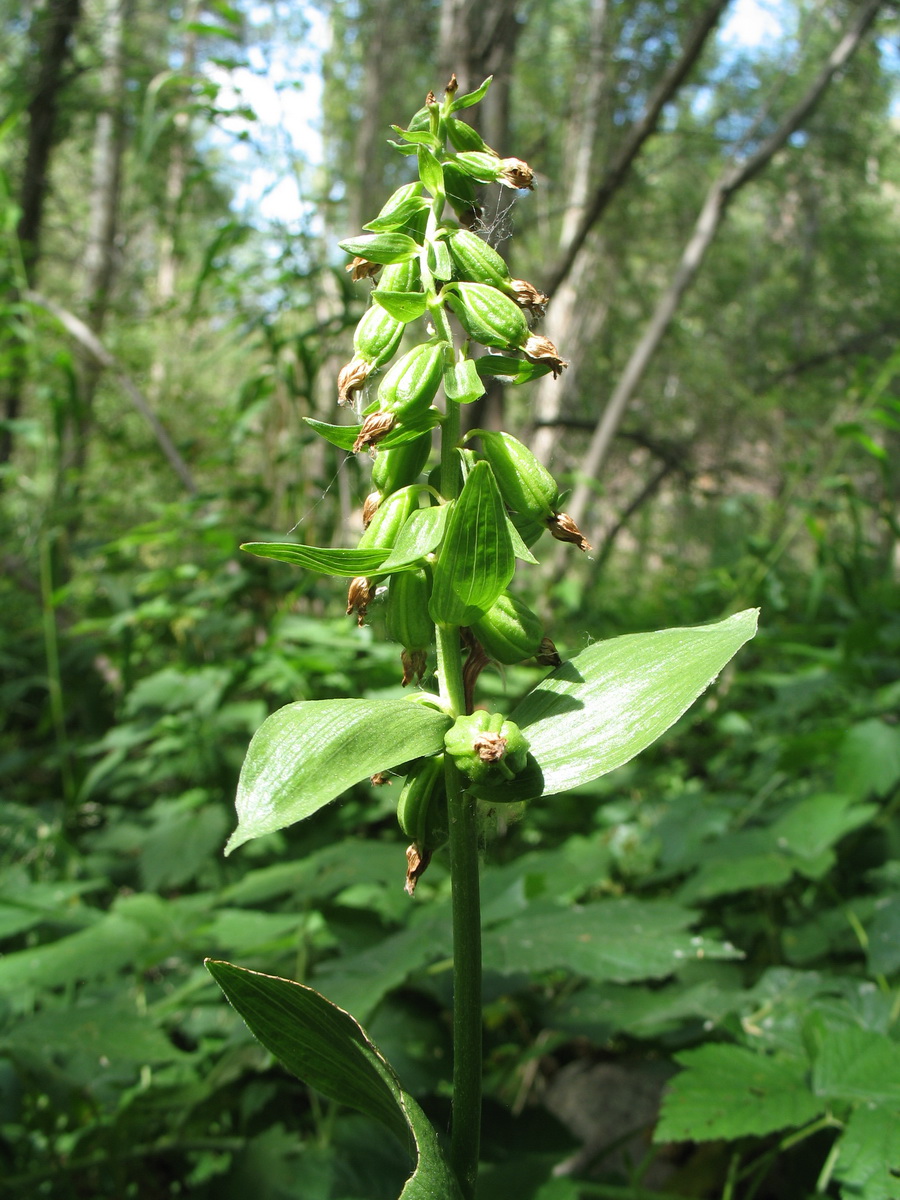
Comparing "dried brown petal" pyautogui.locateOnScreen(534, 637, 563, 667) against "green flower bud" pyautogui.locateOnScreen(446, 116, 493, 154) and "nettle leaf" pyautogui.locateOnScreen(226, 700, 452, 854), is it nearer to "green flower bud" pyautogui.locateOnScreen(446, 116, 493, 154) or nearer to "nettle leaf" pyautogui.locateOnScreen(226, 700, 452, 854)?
"nettle leaf" pyautogui.locateOnScreen(226, 700, 452, 854)

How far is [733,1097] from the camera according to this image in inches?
39.2

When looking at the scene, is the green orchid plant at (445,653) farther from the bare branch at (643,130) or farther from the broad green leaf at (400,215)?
the bare branch at (643,130)

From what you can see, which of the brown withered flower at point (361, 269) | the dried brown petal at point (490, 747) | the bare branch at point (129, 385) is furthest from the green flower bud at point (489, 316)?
the bare branch at point (129, 385)

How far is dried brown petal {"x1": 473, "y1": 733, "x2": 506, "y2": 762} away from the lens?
579mm

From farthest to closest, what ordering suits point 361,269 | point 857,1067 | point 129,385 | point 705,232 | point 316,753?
point 705,232, point 129,385, point 857,1067, point 361,269, point 316,753

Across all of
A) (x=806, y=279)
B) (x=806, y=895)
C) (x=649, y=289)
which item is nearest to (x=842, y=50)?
(x=806, y=895)

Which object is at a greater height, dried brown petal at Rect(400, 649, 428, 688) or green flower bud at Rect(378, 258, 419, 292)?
green flower bud at Rect(378, 258, 419, 292)

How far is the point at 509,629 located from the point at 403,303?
0.27m

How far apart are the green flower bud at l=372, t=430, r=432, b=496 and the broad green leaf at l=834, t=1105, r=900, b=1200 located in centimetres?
82

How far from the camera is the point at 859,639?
2562 millimetres

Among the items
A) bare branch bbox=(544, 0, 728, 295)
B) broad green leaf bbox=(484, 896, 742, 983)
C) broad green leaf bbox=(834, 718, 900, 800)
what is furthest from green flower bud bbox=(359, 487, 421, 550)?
bare branch bbox=(544, 0, 728, 295)

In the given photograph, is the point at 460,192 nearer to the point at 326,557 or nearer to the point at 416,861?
the point at 326,557

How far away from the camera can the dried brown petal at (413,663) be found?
71 cm

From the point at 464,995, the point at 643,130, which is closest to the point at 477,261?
the point at 464,995
